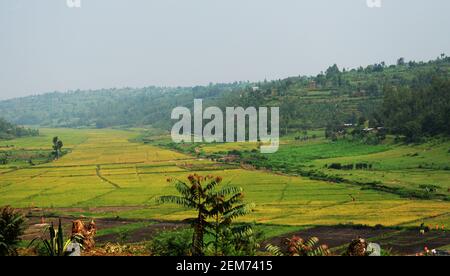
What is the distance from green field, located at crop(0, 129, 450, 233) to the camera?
2297cm

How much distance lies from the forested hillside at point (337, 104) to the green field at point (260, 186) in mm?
7193

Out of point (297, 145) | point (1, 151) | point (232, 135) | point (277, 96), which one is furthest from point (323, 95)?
point (1, 151)

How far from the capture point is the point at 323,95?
72.2 meters

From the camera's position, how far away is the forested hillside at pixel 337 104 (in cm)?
5050

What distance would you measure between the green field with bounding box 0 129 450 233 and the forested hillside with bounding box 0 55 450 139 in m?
7.19

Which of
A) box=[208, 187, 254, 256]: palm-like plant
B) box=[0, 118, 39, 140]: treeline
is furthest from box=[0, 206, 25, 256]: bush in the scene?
box=[0, 118, 39, 140]: treeline

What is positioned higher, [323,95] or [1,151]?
[323,95]

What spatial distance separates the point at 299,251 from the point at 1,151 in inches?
2009

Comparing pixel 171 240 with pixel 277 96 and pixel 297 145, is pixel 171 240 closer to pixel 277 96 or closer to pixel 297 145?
pixel 297 145

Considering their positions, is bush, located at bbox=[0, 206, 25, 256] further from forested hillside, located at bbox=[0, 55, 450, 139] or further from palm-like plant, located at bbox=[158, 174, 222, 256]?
forested hillside, located at bbox=[0, 55, 450, 139]

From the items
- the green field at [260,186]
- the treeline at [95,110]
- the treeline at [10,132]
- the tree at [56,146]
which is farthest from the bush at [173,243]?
the treeline at [95,110]

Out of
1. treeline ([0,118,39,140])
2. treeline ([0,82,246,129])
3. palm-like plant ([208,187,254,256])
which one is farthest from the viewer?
treeline ([0,82,246,129])

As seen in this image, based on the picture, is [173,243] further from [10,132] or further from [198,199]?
[10,132]

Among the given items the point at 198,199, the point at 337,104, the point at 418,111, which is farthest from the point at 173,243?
the point at 337,104
